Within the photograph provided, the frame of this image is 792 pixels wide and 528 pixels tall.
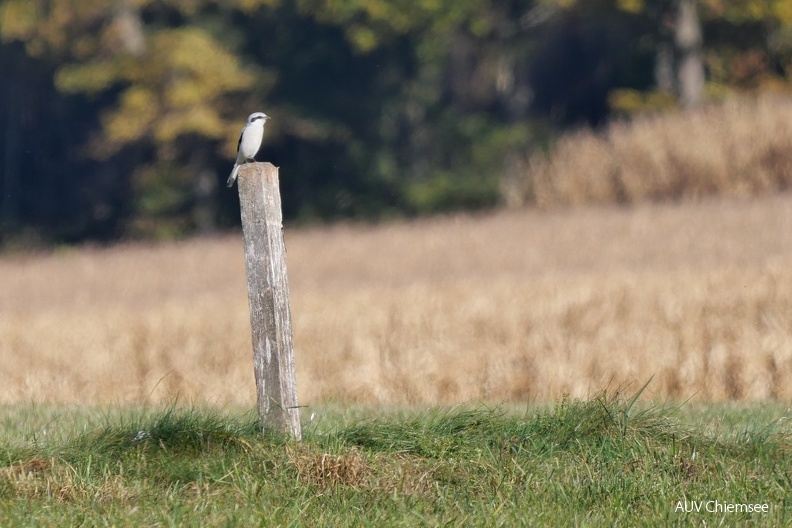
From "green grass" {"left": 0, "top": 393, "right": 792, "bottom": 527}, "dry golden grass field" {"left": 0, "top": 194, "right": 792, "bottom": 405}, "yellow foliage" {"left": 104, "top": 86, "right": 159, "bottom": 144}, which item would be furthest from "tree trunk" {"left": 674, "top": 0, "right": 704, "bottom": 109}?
"green grass" {"left": 0, "top": 393, "right": 792, "bottom": 527}

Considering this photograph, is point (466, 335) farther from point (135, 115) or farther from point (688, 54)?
point (135, 115)

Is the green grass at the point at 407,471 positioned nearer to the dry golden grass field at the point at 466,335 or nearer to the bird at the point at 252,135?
the bird at the point at 252,135

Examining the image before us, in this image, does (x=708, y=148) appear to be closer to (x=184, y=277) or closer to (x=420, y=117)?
(x=184, y=277)

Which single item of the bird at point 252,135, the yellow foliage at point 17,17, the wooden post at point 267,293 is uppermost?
the yellow foliage at point 17,17

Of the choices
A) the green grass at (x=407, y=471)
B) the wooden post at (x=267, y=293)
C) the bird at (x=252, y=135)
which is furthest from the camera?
the bird at (x=252, y=135)

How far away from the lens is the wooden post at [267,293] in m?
7.52

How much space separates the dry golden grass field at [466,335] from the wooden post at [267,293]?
4925mm

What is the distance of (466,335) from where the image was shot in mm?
15039

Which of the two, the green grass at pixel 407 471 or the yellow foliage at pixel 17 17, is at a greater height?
the yellow foliage at pixel 17 17

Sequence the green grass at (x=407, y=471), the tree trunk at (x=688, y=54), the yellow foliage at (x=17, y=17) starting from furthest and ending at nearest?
the yellow foliage at (x=17, y=17) < the tree trunk at (x=688, y=54) < the green grass at (x=407, y=471)

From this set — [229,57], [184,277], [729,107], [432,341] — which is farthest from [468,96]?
[432,341]

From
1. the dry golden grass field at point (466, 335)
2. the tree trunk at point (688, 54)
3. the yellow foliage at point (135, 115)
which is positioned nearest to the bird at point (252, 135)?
the dry golden grass field at point (466, 335)

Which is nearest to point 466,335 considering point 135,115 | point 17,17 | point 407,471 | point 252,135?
point 252,135

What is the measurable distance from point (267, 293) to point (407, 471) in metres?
1.28
